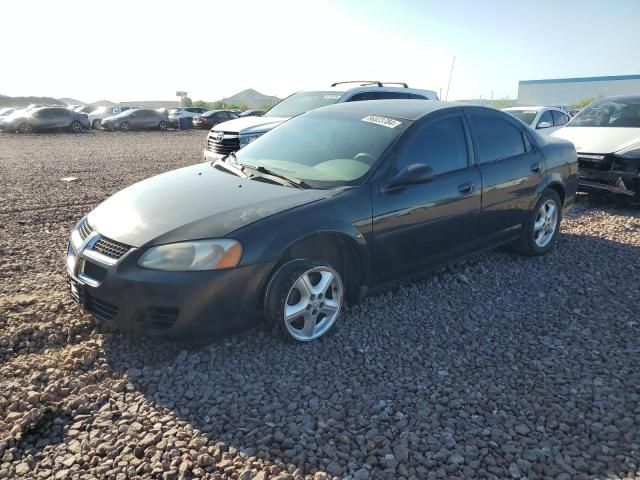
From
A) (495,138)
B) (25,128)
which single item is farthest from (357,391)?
(25,128)

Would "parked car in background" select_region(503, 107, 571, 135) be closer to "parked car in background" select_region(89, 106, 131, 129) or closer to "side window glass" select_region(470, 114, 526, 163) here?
"side window glass" select_region(470, 114, 526, 163)

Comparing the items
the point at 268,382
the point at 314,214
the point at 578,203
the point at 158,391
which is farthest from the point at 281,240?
the point at 578,203

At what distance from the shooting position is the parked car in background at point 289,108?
29.7 feet

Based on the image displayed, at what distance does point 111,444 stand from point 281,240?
1.47 meters

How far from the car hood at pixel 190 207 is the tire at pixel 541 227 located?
8.52 feet

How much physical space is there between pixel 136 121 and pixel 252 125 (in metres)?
24.1

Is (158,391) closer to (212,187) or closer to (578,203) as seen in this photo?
(212,187)

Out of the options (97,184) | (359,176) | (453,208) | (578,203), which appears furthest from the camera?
(97,184)

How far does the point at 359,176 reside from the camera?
12.4 feet

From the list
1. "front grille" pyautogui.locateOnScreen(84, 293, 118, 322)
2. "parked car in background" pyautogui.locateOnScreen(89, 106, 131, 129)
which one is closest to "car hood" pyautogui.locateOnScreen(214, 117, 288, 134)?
"front grille" pyautogui.locateOnScreen(84, 293, 118, 322)

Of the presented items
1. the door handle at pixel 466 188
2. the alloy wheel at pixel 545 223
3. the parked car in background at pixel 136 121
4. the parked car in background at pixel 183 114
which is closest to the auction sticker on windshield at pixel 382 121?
the door handle at pixel 466 188

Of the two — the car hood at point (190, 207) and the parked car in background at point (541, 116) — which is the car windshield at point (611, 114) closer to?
the parked car in background at point (541, 116)

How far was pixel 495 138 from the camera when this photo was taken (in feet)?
→ 15.8

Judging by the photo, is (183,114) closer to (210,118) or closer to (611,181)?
(210,118)
